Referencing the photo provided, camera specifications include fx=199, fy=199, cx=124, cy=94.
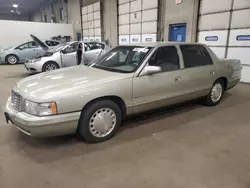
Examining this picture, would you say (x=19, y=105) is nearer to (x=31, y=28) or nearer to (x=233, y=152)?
(x=233, y=152)

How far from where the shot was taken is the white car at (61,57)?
7344mm

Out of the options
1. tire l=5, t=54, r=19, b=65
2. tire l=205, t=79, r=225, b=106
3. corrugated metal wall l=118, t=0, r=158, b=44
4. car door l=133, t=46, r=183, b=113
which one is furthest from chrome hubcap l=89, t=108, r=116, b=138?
tire l=5, t=54, r=19, b=65

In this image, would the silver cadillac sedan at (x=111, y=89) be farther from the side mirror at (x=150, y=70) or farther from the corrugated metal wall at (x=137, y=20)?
the corrugated metal wall at (x=137, y=20)

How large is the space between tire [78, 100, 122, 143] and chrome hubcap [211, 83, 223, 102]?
2288 millimetres

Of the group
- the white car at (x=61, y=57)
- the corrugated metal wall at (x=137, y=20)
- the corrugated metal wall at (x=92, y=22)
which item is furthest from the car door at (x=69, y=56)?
the corrugated metal wall at (x=92, y=22)

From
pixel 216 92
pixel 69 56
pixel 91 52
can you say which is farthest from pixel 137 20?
pixel 216 92

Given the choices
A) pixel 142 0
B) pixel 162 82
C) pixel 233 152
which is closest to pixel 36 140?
pixel 162 82

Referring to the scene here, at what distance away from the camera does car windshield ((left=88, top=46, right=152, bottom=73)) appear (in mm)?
3035

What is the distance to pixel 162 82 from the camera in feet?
10.2

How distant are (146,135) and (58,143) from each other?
125 cm

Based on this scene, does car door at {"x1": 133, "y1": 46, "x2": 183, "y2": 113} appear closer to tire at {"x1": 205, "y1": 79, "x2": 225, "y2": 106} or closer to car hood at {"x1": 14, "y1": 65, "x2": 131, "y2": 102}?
car hood at {"x1": 14, "y1": 65, "x2": 131, "y2": 102}

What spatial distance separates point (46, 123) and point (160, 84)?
173 centimetres

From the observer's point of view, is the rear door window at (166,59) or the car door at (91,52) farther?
the car door at (91,52)

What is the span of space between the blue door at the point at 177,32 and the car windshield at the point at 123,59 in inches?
230
